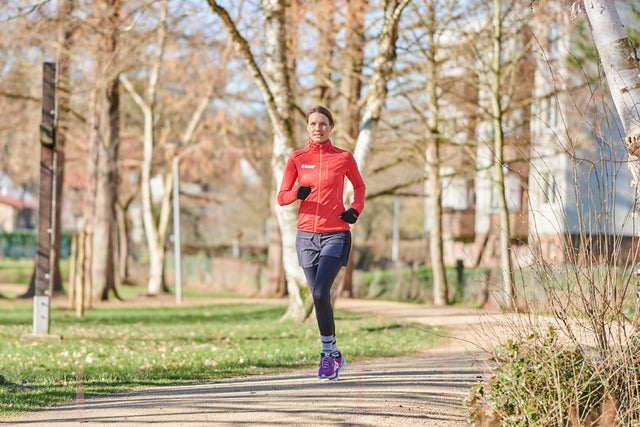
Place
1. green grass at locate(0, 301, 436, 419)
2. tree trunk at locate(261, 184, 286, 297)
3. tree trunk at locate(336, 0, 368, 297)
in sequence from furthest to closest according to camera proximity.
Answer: tree trunk at locate(261, 184, 286, 297) < tree trunk at locate(336, 0, 368, 297) < green grass at locate(0, 301, 436, 419)

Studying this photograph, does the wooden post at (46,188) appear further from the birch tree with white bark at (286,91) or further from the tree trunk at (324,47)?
the tree trunk at (324,47)

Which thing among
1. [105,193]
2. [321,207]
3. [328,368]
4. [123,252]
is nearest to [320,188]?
[321,207]

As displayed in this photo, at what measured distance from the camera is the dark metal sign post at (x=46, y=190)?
11.4 meters

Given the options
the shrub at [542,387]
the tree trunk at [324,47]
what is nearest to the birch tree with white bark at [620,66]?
the shrub at [542,387]

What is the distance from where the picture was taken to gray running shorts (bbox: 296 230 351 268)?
6527 mm

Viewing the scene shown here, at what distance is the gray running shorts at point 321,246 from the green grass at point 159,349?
57.1 inches

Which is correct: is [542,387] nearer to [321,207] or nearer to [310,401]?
[310,401]

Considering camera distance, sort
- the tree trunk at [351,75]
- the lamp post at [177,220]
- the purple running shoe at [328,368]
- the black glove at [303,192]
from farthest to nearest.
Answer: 1. the lamp post at [177,220]
2. the tree trunk at [351,75]
3. the purple running shoe at [328,368]
4. the black glove at [303,192]

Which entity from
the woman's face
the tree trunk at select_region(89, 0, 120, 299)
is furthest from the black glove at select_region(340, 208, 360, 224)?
the tree trunk at select_region(89, 0, 120, 299)

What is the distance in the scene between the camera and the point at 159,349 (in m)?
10.9

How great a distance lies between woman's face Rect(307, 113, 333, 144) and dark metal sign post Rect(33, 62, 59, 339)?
20.1 feet

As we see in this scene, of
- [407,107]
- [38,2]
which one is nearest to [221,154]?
[407,107]

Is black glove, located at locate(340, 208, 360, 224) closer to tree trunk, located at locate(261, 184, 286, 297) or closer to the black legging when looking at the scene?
the black legging

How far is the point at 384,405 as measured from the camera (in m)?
5.98
